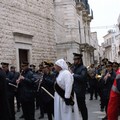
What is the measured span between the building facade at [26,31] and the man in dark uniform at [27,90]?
6247 mm

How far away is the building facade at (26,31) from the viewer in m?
15.9

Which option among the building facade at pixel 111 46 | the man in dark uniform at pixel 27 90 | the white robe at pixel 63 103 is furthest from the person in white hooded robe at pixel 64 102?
the building facade at pixel 111 46

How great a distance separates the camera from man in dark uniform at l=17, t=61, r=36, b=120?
908 cm

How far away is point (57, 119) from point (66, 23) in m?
23.4

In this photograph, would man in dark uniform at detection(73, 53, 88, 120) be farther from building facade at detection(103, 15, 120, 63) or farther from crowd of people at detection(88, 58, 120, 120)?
building facade at detection(103, 15, 120, 63)

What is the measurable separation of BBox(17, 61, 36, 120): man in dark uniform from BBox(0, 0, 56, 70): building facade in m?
6.25

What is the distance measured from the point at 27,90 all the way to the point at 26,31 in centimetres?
913

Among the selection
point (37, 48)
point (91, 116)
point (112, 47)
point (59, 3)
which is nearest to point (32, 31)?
point (37, 48)

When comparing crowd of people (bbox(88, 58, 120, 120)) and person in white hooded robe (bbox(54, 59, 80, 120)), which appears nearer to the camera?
crowd of people (bbox(88, 58, 120, 120))

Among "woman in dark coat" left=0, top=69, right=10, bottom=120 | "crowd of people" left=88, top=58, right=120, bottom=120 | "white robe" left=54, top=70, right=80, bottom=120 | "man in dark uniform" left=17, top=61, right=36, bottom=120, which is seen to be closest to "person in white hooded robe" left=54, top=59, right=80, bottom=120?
"white robe" left=54, top=70, right=80, bottom=120

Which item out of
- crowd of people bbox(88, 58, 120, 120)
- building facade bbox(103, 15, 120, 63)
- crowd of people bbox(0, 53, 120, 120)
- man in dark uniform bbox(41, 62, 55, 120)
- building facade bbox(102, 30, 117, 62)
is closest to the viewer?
crowd of people bbox(88, 58, 120, 120)

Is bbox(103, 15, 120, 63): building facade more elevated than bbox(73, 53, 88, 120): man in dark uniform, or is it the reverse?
bbox(103, 15, 120, 63): building facade

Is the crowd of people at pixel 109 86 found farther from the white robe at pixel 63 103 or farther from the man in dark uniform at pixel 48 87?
the man in dark uniform at pixel 48 87

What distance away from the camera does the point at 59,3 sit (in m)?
29.7
